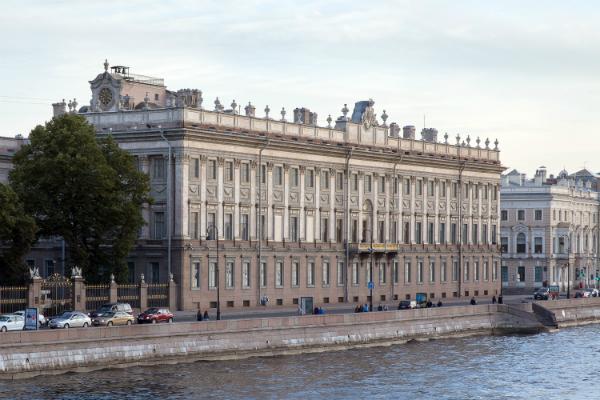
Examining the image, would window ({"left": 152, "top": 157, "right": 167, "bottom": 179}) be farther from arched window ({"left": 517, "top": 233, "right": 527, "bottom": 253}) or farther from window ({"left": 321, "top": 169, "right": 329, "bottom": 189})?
arched window ({"left": 517, "top": 233, "right": 527, "bottom": 253})

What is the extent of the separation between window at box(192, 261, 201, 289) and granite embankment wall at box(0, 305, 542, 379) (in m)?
13.7

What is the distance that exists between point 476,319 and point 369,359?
19.8m

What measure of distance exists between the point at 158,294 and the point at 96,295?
22.0 ft

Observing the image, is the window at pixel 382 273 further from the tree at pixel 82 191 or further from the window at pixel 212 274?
the tree at pixel 82 191

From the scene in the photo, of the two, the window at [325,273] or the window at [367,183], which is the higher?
the window at [367,183]

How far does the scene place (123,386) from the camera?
60.1 m

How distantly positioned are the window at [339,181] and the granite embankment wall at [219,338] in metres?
15.7

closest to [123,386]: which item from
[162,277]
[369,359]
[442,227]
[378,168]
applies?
[369,359]

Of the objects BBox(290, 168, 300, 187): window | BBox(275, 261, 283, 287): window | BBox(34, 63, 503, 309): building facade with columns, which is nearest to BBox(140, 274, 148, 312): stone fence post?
BBox(34, 63, 503, 309): building facade with columns

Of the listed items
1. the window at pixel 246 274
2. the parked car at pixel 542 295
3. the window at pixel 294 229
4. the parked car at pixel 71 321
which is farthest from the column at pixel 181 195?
the parked car at pixel 542 295

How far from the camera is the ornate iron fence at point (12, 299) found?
246ft

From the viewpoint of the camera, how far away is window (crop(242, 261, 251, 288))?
310 feet

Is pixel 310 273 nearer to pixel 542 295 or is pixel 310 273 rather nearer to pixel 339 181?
pixel 339 181

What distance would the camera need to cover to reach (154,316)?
76812 millimetres
